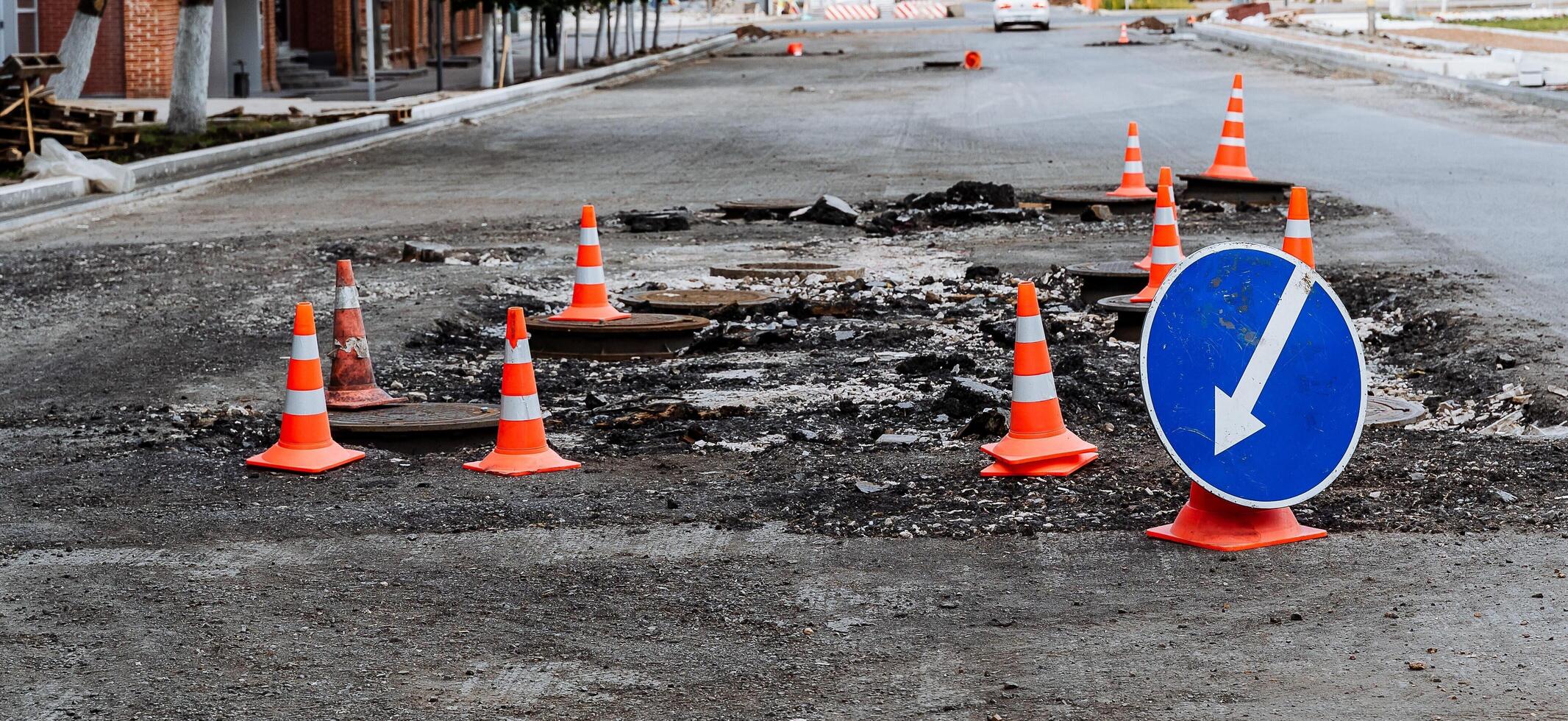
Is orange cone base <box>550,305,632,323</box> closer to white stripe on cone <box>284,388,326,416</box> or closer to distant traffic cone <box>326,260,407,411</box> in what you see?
distant traffic cone <box>326,260,407,411</box>

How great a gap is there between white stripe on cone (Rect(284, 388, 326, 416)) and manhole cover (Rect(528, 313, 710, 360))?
8.58ft

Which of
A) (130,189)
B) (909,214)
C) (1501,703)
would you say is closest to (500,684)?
(1501,703)

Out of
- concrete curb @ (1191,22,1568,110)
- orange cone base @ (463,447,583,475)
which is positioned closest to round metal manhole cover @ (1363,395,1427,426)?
orange cone base @ (463,447,583,475)

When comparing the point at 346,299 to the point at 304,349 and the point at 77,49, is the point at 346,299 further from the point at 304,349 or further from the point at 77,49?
the point at 77,49

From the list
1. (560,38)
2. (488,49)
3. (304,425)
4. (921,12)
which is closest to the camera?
(304,425)

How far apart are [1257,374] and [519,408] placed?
2845 mm

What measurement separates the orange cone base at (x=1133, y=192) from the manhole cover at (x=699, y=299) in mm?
4748

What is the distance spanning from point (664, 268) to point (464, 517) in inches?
252

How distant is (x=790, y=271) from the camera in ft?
39.0

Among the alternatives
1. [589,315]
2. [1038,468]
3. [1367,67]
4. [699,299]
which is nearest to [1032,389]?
[1038,468]

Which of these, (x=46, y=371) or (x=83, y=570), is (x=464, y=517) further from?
(x=46, y=371)

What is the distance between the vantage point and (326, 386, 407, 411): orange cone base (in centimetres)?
789

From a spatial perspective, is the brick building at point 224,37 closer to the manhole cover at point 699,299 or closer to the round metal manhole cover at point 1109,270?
the manhole cover at point 699,299

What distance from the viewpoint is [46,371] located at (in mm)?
8922
